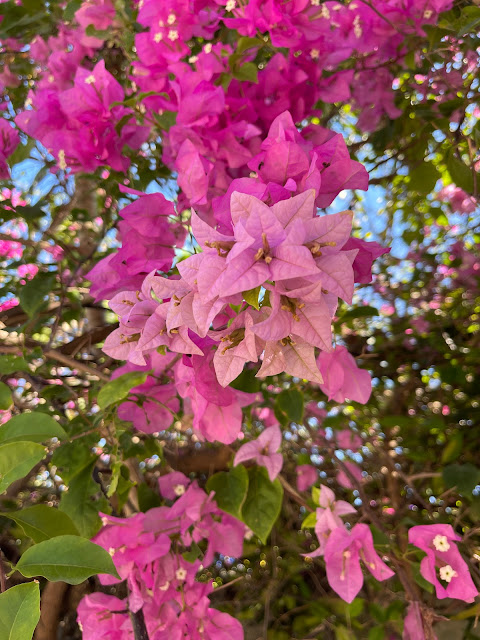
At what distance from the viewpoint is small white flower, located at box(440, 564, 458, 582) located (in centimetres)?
77

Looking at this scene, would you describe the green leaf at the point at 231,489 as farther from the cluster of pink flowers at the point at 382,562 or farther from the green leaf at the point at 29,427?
the green leaf at the point at 29,427

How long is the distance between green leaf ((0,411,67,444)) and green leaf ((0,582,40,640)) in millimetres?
175

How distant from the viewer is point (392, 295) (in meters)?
2.41

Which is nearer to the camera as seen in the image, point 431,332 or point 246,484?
point 246,484

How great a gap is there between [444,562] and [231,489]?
340 millimetres

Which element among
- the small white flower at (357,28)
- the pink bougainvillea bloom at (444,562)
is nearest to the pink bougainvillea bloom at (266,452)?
the pink bougainvillea bloom at (444,562)

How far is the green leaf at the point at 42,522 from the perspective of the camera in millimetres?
602

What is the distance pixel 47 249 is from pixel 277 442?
1053mm

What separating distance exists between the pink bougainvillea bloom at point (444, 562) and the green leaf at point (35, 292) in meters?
0.73

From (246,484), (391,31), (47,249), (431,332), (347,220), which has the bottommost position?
(246,484)

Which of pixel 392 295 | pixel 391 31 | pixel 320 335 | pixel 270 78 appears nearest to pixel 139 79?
pixel 270 78

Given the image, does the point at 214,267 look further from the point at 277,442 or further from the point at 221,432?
the point at 277,442

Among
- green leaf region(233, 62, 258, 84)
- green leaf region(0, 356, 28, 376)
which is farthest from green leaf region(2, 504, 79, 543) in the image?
green leaf region(233, 62, 258, 84)

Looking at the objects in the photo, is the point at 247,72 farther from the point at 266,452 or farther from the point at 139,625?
the point at 139,625
